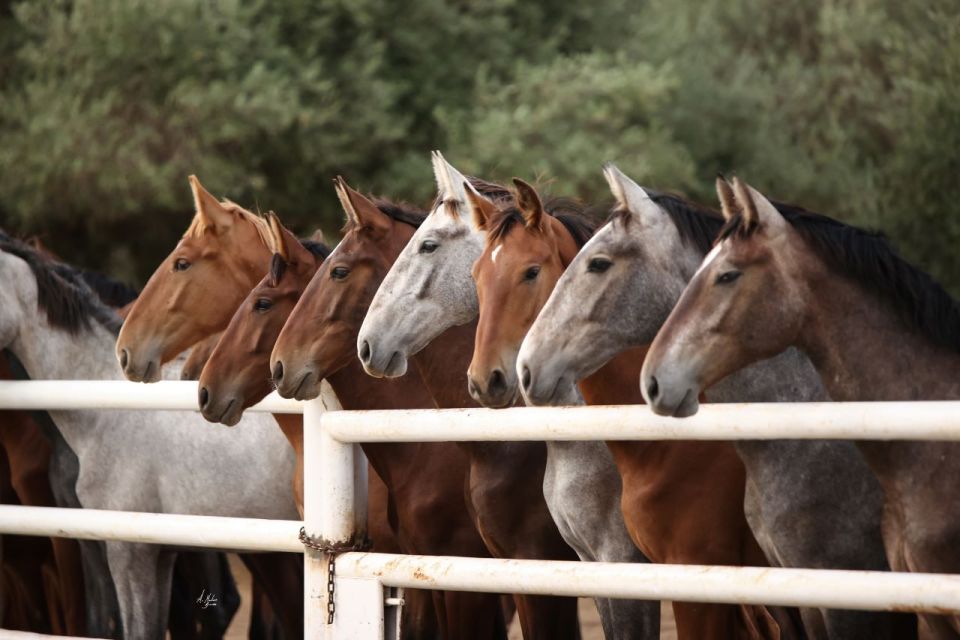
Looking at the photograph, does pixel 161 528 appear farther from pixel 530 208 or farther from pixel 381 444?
pixel 530 208

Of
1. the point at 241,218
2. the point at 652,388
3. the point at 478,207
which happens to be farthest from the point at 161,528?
the point at 241,218

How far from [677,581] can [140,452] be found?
12.6 feet

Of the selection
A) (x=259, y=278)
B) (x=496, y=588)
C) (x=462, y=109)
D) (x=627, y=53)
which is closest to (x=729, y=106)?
(x=627, y=53)

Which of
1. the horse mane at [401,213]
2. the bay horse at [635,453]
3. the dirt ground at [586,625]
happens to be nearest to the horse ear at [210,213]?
the horse mane at [401,213]

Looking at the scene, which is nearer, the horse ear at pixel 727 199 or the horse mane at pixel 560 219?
the horse ear at pixel 727 199

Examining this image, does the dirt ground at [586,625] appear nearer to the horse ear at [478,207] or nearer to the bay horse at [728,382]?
the horse ear at [478,207]

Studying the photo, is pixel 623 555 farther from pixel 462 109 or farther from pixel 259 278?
pixel 462 109

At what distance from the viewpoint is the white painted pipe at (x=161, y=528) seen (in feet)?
14.2

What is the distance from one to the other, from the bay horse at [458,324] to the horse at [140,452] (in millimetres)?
1860

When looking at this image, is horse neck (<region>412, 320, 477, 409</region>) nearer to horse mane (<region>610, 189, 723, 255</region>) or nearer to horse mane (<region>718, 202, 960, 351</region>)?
horse mane (<region>610, 189, 723, 255</region>)

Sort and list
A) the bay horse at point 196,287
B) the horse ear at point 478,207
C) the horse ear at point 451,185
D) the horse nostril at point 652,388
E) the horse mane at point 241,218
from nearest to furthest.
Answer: the horse nostril at point 652,388 < the horse ear at point 478,207 < the horse ear at point 451,185 < the bay horse at point 196,287 < the horse mane at point 241,218

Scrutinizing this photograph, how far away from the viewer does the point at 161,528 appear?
15.1ft

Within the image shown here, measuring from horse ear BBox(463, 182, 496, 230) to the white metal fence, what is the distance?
990 millimetres

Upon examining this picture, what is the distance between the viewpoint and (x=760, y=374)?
4.39 metres
